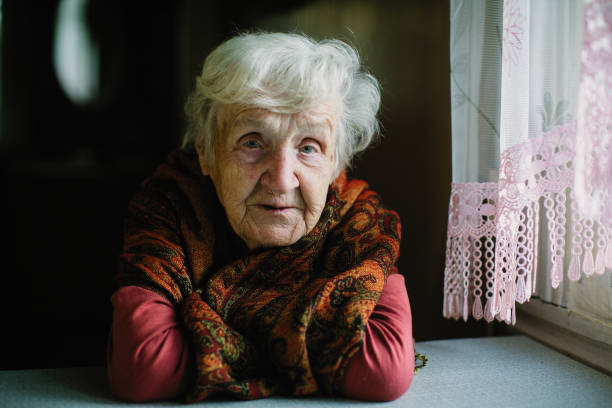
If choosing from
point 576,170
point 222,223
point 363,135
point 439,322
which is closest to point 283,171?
point 222,223

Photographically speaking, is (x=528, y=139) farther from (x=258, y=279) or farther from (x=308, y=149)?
(x=258, y=279)

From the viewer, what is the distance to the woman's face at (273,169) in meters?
1.14

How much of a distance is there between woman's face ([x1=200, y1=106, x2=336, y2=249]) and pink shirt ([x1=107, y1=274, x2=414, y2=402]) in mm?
269

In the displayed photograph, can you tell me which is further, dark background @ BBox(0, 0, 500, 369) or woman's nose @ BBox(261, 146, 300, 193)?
dark background @ BBox(0, 0, 500, 369)

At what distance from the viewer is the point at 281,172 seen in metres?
1.13

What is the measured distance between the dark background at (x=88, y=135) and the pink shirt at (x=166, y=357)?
1.59 feet

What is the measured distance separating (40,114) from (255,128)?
0.73 meters

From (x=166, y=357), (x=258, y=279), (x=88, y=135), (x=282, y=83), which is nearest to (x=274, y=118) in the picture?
(x=282, y=83)

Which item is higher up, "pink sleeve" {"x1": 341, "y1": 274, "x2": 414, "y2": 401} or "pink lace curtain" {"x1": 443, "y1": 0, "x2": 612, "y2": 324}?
"pink lace curtain" {"x1": 443, "y1": 0, "x2": 612, "y2": 324}

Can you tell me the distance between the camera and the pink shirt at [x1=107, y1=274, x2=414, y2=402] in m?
1.03

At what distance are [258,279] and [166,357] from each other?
0.29 m

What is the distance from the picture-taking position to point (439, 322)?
175cm

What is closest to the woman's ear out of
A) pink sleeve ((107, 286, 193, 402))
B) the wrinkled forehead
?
the wrinkled forehead

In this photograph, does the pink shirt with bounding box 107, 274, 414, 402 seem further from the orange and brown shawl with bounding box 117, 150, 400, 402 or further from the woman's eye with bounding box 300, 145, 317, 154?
the woman's eye with bounding box 300, 145, 317, 154
